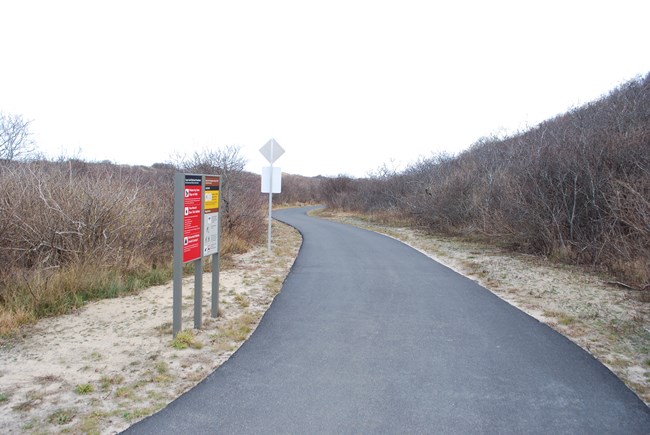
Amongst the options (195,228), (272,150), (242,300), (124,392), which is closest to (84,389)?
(124,392)

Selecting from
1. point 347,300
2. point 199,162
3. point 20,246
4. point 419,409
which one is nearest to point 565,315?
point 347,300

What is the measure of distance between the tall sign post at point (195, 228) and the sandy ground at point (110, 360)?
45 centimetres

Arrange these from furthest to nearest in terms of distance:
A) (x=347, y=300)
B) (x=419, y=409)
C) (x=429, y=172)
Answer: (x=429, y=172) < (x=347, y=300) < (x=419, y=409)

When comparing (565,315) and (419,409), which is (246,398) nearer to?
(419,409)

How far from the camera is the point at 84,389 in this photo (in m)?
3.82

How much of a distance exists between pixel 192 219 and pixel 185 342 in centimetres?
143

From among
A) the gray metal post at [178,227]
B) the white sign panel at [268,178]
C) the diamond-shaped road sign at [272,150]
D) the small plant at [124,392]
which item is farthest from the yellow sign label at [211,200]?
the white sign panel at [268,178]

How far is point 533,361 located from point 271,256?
8.32 meters

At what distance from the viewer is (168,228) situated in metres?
10.6

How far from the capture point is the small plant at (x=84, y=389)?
12.5 ft

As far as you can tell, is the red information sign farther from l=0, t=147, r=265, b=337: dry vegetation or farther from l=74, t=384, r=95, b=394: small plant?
l=0, t=147, r=265, b=337: dry vegetation

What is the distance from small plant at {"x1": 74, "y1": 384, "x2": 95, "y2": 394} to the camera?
380 cm

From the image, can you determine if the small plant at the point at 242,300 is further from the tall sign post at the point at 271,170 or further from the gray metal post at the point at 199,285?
the tall sign post at the point at 271,170

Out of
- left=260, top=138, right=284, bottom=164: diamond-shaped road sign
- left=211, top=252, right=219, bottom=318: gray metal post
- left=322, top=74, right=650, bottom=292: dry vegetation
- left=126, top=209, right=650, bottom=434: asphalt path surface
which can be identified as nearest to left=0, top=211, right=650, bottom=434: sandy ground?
left=211, top=252, right=219, bottom=318: gray metal post
